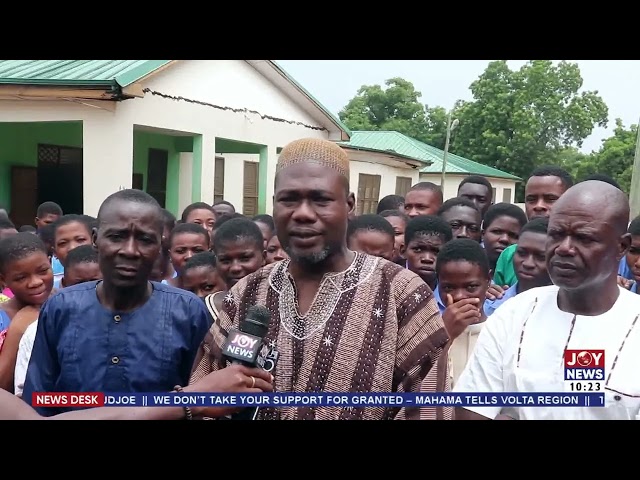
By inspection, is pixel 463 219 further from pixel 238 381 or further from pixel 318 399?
pixel 238 381

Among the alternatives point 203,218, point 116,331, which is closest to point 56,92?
point 203,218

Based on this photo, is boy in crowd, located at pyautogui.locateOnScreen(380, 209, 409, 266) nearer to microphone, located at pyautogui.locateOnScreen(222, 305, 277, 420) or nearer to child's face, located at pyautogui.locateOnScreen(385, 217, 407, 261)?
child's face, located at pyautogui.locateOnScreen(385, 217, 407, 261)

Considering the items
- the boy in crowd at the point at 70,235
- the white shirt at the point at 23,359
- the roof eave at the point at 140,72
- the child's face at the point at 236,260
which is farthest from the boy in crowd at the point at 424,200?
the white shirt at the point at 23,359

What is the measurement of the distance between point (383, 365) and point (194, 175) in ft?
9.30

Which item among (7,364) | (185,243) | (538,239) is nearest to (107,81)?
(185,243)

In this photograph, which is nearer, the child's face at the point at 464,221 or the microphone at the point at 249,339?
the microphone at the point at 249,339

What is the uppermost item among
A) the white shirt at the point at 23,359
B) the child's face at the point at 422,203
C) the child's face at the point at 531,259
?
the child's face at the point at 422,203

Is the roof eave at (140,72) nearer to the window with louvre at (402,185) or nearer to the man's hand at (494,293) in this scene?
the man's hand at (494,293)

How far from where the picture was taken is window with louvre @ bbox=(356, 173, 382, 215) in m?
3.89

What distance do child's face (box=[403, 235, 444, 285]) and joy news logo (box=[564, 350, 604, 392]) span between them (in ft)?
3.99

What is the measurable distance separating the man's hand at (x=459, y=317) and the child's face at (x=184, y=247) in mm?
1715

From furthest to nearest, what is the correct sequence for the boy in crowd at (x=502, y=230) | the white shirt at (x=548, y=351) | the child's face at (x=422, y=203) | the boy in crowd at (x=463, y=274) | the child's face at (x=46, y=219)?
the child's face at (x=46, y=219), the child's face at (x=422, y=203), the boy in crowd at (x=502, y=230), the boy in crowd at (x=463, y=274), the white shirt at (x=548, y=351)

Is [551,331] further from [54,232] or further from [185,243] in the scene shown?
[54,232]

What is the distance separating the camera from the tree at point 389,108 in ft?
8.31
